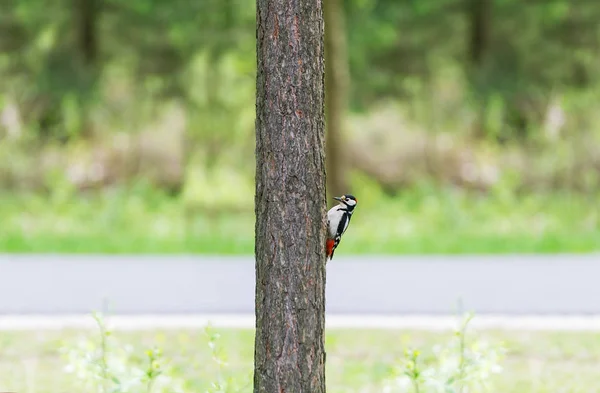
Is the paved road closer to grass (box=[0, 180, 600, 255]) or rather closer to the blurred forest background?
grass (box=[0, 180, 600, 255])

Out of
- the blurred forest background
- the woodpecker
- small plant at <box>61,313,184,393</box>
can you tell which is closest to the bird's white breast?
the woodpecker

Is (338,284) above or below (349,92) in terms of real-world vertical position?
below

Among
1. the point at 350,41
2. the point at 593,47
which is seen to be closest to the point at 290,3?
the point at 350,41

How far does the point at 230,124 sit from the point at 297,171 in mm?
10664

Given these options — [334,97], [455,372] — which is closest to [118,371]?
[455,372]

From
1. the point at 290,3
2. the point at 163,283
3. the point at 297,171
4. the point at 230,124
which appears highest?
the point at 230,124

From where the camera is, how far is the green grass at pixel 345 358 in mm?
6277

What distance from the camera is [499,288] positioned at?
369 inches

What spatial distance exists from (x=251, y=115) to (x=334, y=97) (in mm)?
2909

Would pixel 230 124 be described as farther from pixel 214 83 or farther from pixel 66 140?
pixel 66 140

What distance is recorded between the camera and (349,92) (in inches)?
669

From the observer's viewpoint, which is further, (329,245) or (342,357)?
(342,357)

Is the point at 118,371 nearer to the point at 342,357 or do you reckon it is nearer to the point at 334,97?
the point at 342,357

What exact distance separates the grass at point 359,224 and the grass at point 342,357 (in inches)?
158
